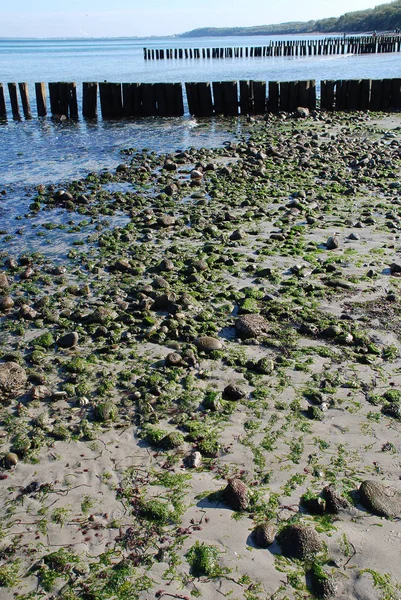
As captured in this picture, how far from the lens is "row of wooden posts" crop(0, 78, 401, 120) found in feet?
79.6

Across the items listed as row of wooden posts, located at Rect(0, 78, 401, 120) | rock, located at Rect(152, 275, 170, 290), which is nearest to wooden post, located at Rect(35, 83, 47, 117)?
row of wooden posts, located at Rect(0, 78, 401, 120)

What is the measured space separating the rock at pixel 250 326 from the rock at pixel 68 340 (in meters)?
1.76

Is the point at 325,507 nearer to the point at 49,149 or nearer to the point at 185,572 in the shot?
the point at 185,572

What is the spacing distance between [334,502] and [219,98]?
2326 cm

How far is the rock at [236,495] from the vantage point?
13.0 ft

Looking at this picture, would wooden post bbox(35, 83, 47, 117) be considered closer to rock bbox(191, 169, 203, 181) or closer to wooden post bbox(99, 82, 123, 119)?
wooden post bbox(99, 82, 123, 119)

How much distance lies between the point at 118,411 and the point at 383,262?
4.86 m

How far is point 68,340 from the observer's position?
6.20 m

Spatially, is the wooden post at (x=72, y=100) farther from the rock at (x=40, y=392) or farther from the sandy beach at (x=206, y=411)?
the rock at (x=40, y=392)

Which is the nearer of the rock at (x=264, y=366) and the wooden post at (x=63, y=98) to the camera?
the rock at (x=264, y=366)

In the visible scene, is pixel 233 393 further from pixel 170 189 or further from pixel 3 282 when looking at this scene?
pixel 170 189

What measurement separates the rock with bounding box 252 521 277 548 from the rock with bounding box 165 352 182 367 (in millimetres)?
2279

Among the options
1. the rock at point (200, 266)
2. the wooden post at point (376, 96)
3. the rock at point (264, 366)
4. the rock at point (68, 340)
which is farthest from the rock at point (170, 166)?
the wooden post at point (376, 96)

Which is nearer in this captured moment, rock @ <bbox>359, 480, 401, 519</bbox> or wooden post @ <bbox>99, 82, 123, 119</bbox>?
rock @ <bbox>359, 480, 401, 519</bbox>
